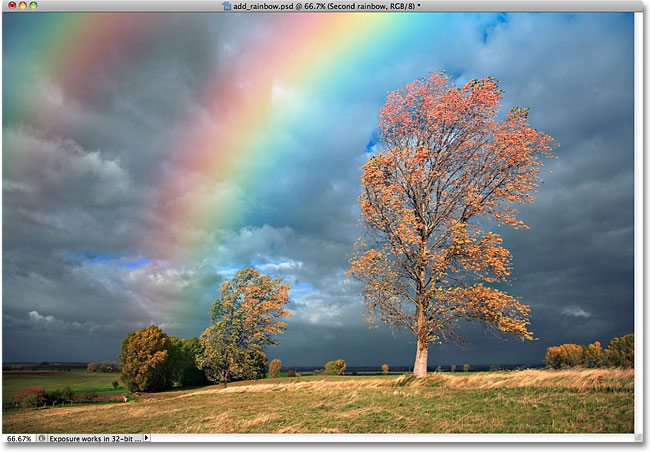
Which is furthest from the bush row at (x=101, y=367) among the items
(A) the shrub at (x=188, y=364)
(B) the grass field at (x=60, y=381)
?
(A) the shrub at (x=188, y=364)

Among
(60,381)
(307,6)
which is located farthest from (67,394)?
(307,6)

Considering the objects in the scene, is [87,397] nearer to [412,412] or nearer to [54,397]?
[54,397]

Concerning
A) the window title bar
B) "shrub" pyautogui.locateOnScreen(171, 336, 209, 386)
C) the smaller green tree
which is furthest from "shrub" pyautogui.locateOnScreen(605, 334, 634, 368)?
"shrub" pyautogui.locateOnScreen(171, 336, 209, 386)

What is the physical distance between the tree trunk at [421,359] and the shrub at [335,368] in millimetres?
12200

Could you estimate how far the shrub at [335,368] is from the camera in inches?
1048

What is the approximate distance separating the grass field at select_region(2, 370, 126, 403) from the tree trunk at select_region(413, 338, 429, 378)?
13.8 metres

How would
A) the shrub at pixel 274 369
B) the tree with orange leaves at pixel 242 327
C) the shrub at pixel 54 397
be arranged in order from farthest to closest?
the shrub at pixel 274 369, the tree with orange leaves at pixel 242 327, the shrub at pixel 54 397

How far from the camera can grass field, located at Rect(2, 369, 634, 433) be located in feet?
27.8

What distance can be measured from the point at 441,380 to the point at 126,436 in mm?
10982

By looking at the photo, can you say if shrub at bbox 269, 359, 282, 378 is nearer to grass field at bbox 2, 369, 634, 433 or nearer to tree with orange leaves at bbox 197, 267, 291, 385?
tree with orange leaves at bbox 197, 267, 291, 385

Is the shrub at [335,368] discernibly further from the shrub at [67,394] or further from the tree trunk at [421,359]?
the shrub at [67,394]

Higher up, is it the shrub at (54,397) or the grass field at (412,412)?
the grass field at (412,412)
